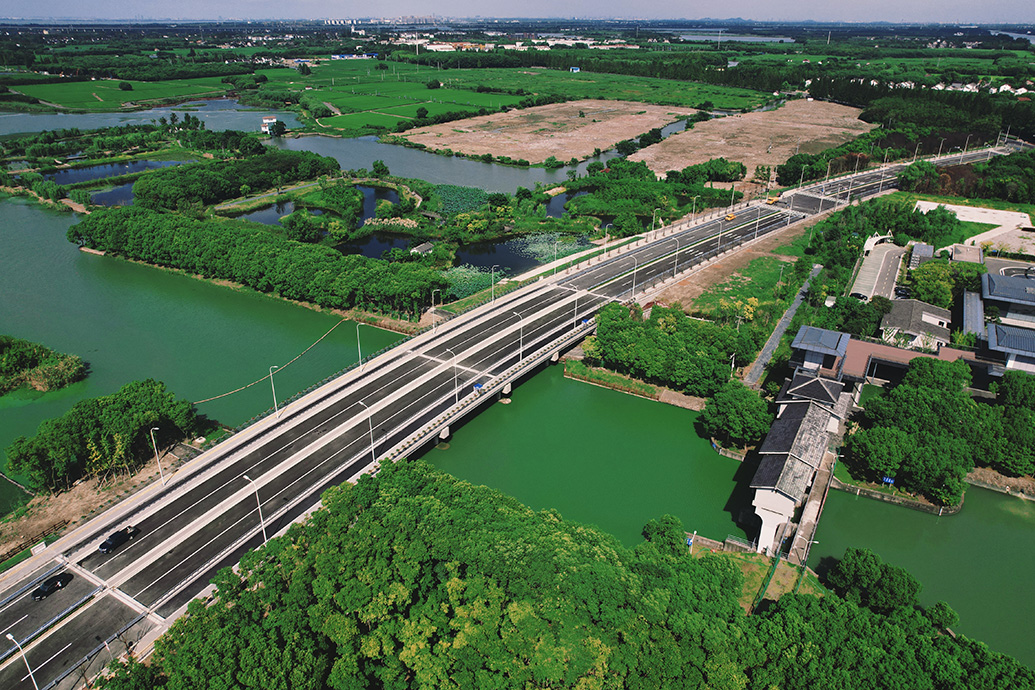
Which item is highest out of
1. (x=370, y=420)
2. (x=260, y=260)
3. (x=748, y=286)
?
(x=260, y=260)

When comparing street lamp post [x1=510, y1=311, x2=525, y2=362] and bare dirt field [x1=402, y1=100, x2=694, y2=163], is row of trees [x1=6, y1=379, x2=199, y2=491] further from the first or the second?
bare dirt field [x1=402, y1=100, x2=694, y2=163]

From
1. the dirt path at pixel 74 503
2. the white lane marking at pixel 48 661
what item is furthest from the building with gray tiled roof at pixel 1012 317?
the white lane marking at pixel 48 661

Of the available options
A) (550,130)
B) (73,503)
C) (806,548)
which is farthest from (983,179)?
(73,503)

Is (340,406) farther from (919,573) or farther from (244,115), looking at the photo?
(244,115)

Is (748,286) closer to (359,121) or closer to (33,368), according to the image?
(33,368)

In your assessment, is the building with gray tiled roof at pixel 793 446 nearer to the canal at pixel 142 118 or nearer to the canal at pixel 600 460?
the canal at pixel 600 460

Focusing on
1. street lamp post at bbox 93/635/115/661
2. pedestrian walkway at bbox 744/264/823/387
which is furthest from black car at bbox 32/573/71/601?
pedestrian walkway at bbox 744/264/823/387
